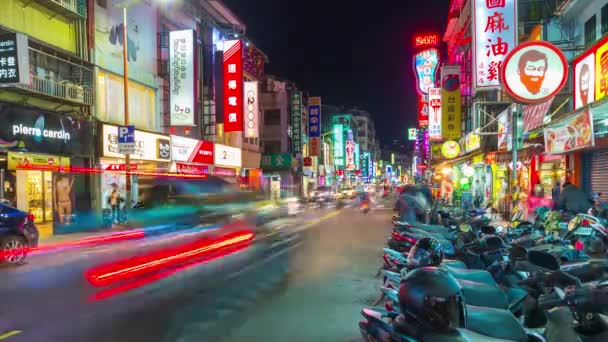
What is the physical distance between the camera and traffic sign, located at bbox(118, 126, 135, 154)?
18625 millimetres

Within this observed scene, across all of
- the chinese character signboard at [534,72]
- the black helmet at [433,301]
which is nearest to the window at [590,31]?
the chinese character signboard at [534,72]

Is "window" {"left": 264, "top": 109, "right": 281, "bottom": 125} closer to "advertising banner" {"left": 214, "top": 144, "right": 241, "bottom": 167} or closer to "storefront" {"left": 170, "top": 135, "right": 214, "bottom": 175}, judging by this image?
"advertising banner" {"left": 214, "top": 144, "right": 241, "bottom": 167}

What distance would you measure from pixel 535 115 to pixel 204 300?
12.9 metres

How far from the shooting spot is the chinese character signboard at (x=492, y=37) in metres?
16.0

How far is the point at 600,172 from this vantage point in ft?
47.6

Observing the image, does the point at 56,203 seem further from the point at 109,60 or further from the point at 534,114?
the point at 534,114

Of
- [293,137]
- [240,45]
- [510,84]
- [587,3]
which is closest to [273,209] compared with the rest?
[510,84]

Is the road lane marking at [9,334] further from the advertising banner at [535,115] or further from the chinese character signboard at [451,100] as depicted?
the chinese character signboard at [451,100]

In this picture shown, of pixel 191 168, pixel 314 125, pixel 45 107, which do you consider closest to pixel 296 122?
pixel 314 125

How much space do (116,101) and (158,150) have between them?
3253 mm

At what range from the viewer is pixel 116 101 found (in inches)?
861

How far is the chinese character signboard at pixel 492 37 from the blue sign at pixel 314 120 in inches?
1594

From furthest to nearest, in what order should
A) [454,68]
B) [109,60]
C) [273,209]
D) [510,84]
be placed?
[454,68], [109,60], [273,209], [510,84]

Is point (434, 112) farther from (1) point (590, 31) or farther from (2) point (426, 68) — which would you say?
(1) point (590, 31)
